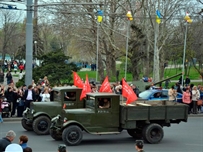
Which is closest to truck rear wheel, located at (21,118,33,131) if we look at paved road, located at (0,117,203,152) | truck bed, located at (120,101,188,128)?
paved road, located at (0,117,203,152)

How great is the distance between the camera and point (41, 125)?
1964 centimetres

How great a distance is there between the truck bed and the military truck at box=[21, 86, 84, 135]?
223 centimetres

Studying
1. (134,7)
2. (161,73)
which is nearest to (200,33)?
(161,73)

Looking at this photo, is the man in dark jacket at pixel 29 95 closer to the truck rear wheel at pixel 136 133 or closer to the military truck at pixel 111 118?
the military truck at pixel 111 118

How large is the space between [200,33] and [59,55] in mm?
22708

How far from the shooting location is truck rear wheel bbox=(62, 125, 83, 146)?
675 inches

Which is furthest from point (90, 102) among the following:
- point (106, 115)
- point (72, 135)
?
point (72, 135)

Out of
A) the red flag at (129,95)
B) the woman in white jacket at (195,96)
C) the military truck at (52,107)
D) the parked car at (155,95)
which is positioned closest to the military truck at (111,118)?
the red flag at (129,95)

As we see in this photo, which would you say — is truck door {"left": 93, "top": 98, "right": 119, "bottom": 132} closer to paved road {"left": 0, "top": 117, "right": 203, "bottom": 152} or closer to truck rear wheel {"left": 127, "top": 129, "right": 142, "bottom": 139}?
paved road {"left": 0, "top": 117, "right": 203, "bottom": 152}

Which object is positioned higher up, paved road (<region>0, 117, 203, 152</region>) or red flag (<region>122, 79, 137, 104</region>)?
red flag (<region>122, 79, 137, 104</region>)

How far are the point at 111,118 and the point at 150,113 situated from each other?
4.75 feet

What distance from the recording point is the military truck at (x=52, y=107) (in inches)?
771

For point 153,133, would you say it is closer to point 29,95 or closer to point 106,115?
point 106,115

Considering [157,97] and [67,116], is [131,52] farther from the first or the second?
[67,116]
